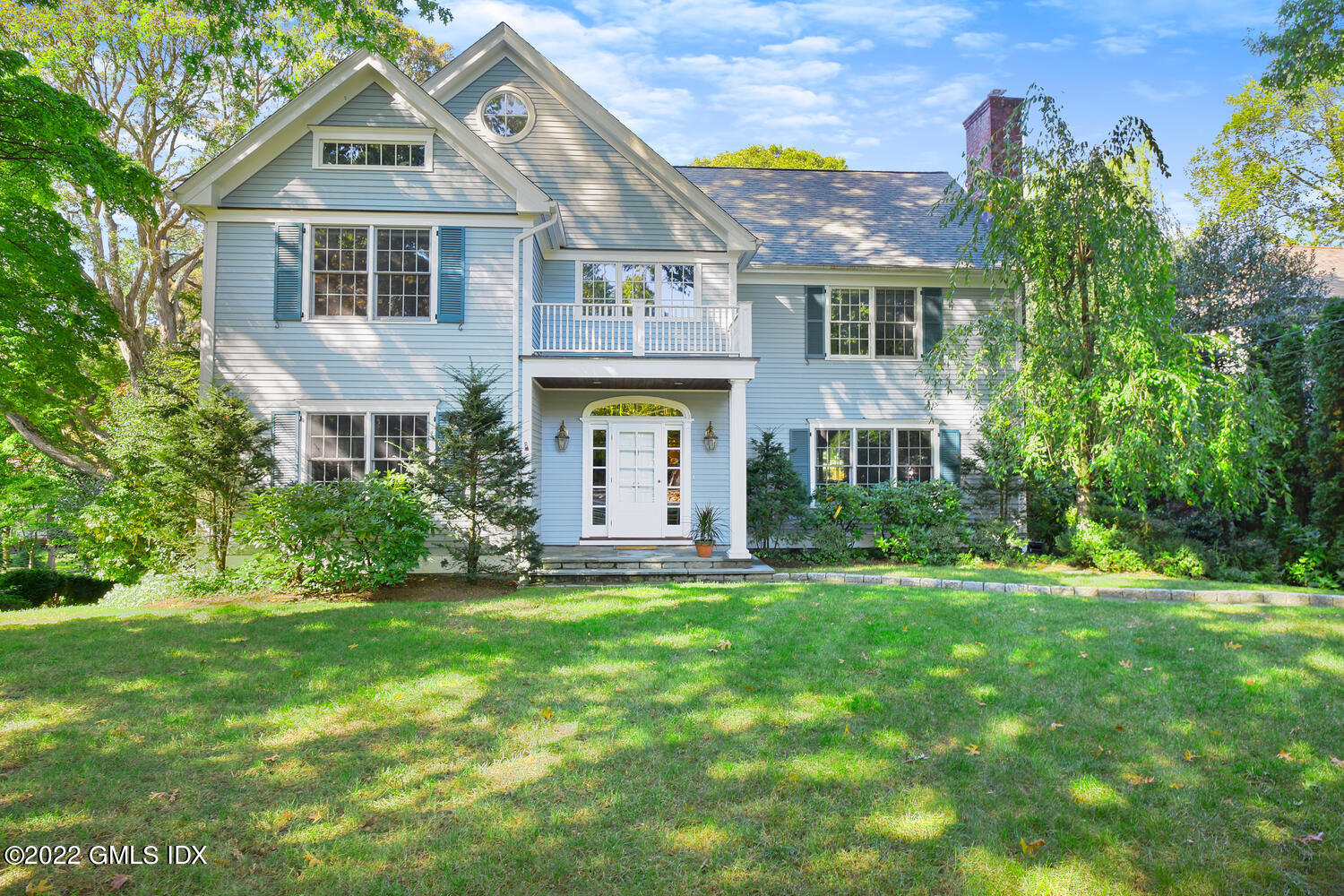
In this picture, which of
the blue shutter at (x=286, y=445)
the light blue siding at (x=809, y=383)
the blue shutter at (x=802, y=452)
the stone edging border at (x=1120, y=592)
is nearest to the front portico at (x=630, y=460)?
the light blue siding at (x=809, y=383)

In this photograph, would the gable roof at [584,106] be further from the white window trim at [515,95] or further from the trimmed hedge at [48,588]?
the trimmed hedge at [48,588]

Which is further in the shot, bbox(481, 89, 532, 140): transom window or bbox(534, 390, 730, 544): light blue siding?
bbox(481, 89, 532, 140): transom window

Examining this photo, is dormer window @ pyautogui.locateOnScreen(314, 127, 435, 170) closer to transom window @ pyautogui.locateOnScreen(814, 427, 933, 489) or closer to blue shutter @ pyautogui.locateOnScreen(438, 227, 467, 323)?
blue shutter @ pyautogui.locateOnScreen(438, 227, 467, 323)

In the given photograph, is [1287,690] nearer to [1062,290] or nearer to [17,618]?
[1062,290]

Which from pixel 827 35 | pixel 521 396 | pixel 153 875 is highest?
pixel 827 35

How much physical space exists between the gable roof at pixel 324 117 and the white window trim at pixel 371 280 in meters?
1.28

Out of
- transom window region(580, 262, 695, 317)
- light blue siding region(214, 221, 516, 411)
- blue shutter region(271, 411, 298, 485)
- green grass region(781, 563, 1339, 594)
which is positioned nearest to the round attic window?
transom window region(580, 262, 695, 317)

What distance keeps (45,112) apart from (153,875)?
9082mm

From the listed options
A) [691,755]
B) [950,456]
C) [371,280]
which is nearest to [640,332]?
[371,280]

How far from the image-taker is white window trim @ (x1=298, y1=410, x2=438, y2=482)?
36.9 feet

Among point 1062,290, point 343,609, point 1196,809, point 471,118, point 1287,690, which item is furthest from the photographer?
point 471,118

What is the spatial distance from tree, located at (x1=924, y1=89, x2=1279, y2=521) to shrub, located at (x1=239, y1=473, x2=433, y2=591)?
9.54m

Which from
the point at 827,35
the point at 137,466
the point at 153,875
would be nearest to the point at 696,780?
the point at 153,875

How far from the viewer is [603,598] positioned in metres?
8.57
